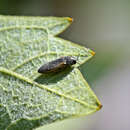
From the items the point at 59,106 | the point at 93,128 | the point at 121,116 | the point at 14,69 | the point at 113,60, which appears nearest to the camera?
the point at 59,106

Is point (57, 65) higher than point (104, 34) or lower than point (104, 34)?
higher

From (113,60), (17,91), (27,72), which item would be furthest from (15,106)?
(113,60)

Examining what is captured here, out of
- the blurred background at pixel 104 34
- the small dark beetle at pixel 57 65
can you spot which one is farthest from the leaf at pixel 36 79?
the blurred background at pixel 104 34

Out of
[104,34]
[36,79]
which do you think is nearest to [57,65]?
[36,79]

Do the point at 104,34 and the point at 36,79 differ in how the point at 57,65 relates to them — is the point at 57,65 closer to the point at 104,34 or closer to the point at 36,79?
the point at 36,79

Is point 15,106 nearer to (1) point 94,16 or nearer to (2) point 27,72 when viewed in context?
(2) point 27,72

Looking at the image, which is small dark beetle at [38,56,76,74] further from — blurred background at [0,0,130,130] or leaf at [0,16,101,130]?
blurred background at [0,0,130,130]
